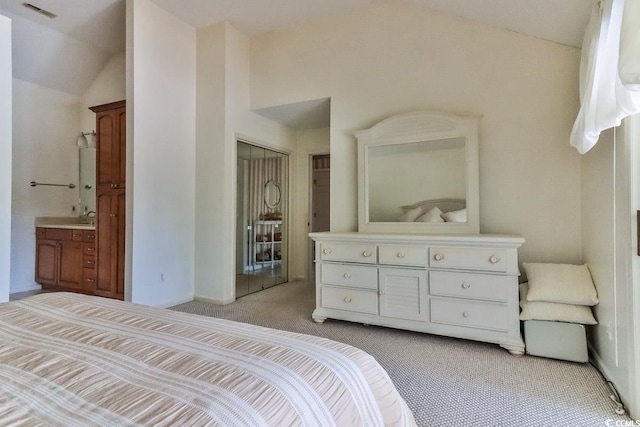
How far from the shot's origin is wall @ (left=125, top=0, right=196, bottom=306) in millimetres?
3328

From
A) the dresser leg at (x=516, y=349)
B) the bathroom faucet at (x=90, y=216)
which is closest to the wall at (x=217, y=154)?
the bathroom faucet at (x=90, y=216)

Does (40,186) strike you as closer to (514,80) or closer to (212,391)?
(212,391)

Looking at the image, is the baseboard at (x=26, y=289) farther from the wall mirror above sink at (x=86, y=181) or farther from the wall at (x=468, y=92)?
the wall at (x=468, y=92)

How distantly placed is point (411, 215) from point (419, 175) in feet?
1.36

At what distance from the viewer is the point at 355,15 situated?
3.64 metres

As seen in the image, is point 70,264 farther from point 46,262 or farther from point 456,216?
point 456,216

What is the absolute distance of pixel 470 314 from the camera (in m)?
2.59

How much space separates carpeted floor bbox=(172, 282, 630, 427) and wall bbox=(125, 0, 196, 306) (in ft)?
4.85

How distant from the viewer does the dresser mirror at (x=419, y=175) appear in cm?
305

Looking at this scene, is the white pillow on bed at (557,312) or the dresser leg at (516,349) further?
the dresser leg at (516,349)

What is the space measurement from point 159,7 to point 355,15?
2.17 metres

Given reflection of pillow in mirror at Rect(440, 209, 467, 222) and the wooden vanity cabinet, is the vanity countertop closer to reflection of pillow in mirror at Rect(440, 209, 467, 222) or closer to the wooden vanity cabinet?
the wooden vanity cabinet

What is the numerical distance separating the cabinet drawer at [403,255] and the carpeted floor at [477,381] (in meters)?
0.64

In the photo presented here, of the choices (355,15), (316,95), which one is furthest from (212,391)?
(355,15)
